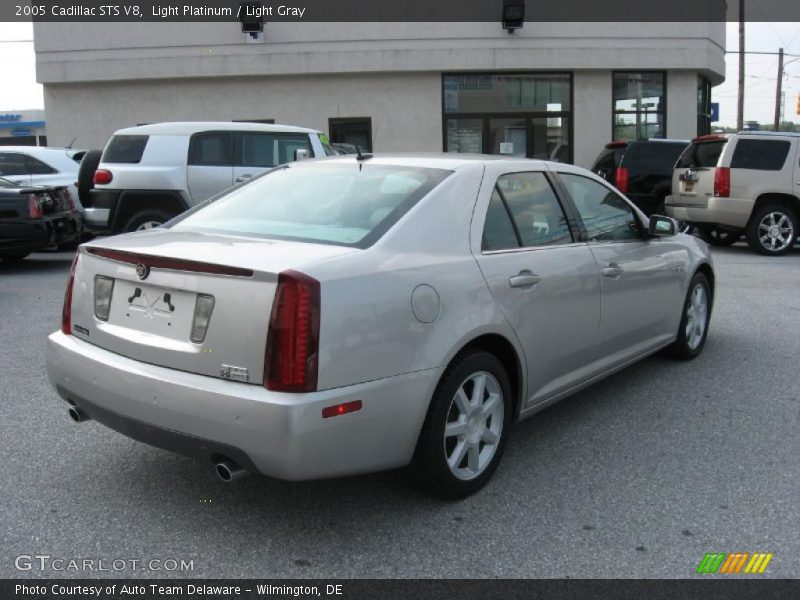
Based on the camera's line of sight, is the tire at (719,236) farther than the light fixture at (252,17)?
No

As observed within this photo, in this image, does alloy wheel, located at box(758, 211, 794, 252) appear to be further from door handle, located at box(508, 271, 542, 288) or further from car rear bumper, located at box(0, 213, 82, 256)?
car rear bumper, located at box(0, 213, 82, 256)

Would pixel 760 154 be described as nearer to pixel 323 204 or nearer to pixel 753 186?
pixel 753 186

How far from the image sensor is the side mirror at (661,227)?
5.25m

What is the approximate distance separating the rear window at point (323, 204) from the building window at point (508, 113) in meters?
17.5

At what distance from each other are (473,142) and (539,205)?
1754 cm

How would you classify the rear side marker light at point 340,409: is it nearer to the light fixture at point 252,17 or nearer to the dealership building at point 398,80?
the dealership building at point 398,80

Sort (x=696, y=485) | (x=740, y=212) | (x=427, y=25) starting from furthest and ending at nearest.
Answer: (x=427, y=25)
(x=740, y=212)
(x=696, y=485)

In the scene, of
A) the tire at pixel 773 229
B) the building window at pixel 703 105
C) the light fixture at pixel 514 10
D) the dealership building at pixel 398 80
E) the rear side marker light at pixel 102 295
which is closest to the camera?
the rear side marker light at pixel 102 295

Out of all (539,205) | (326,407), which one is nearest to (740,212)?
(539,205)

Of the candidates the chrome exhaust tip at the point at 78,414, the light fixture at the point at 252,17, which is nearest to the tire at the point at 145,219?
the chrome exhaust tip at the point at 78,414

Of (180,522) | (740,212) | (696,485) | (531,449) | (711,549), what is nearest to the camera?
(711,549)

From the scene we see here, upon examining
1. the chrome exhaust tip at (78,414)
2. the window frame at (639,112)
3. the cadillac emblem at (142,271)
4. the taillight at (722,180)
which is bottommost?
the chrome exhaust tip at (78,414)

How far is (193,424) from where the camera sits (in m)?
3.11

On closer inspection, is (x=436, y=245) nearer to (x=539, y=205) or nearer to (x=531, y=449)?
(x=539, y=205)
